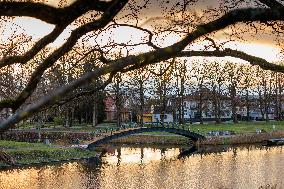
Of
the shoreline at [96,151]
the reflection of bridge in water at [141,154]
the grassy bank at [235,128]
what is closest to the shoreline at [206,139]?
the shoreline at [96,151]

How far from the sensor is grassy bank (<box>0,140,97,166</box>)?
43.7 meters

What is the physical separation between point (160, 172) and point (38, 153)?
1292 cm

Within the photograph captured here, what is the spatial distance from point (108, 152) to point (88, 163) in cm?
970

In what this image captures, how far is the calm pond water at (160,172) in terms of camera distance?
112ft

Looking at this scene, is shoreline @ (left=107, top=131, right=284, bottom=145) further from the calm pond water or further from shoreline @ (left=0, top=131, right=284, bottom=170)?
the calm pond water

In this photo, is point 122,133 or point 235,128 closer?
point 122,133

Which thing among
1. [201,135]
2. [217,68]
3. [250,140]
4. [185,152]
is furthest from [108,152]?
[217,68]

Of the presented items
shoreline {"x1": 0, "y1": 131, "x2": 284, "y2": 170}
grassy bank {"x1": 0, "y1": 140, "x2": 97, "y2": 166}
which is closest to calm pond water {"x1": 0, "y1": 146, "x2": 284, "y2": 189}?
shoreline {"x1": 0, "y1": 131, "x2": 284, "y2": 170}

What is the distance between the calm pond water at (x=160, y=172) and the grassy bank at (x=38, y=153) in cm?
231

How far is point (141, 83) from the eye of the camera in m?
77.5

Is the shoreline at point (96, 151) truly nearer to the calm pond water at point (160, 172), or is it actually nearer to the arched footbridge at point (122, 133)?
the arched footbridge at point (122, 133)

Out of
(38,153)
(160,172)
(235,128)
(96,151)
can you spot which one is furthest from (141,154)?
(235,128)

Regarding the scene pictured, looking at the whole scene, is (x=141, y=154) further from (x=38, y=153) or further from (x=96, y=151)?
(x=38, y=153)

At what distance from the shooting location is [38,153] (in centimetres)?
4578
